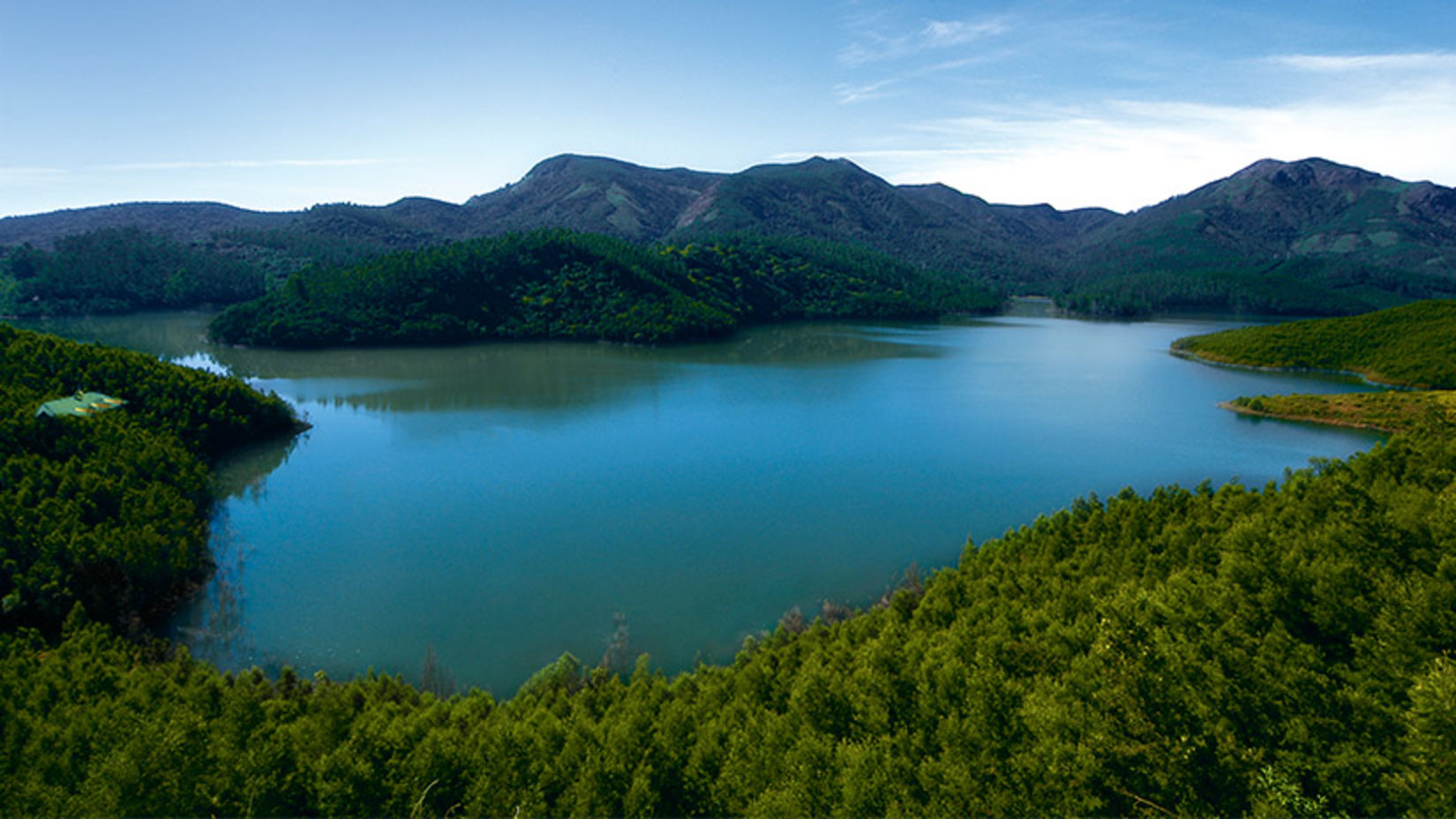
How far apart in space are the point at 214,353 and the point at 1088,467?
75.9 m

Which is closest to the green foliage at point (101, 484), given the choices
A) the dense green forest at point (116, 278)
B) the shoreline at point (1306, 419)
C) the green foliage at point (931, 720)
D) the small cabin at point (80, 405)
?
the small cabin at point (80, 405)

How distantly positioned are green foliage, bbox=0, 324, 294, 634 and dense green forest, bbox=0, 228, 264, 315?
304ft

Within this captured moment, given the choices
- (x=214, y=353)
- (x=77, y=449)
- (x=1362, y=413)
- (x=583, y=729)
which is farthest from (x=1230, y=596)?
(x=214, y=353)

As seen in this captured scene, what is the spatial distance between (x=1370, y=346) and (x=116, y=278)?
15818 centimetres

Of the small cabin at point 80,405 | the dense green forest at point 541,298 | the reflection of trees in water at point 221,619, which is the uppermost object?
the dense green forest at point 541,298

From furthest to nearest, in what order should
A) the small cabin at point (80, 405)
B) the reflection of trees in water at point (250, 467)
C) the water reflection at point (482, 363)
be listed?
1. the water reflection at point (482, 363)
2. the reflection of trees in water at point (250, 467)
3. the small cabin at point (80, 405)

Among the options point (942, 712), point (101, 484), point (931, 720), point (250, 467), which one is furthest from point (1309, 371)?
point (101, 484)

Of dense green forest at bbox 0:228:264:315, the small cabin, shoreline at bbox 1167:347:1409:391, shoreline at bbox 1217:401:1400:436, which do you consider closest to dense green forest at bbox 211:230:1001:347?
dense green forest at bbox 0:228:264:315

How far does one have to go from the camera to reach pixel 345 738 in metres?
11.3

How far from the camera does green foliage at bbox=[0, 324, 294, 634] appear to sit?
1773cm

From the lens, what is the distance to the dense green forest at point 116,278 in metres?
105

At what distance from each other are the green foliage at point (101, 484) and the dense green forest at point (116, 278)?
304ft

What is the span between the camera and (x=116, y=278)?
114 meters

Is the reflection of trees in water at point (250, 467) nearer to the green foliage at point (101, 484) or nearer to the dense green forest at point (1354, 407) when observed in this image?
the green foliage at point (101, 484)
